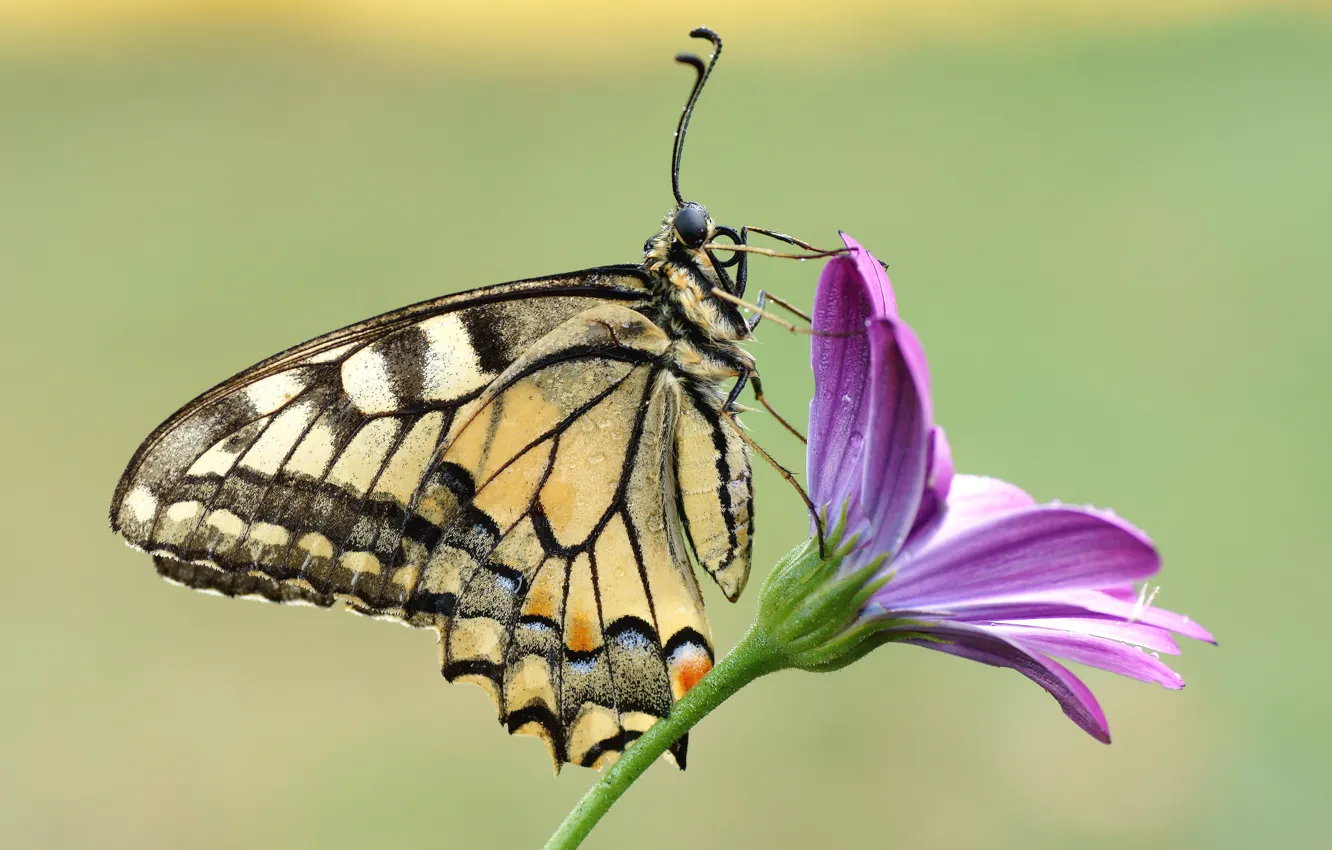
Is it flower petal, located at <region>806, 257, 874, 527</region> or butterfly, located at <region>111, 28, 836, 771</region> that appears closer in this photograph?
flower petal, located at <region>806, 257, 874, 527</region>

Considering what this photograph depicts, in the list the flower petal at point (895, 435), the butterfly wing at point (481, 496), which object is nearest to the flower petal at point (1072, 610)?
the flower petal at point (895, 435)

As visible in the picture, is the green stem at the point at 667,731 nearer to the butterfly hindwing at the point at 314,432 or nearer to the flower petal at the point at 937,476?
the flower petal at the point at 937,476

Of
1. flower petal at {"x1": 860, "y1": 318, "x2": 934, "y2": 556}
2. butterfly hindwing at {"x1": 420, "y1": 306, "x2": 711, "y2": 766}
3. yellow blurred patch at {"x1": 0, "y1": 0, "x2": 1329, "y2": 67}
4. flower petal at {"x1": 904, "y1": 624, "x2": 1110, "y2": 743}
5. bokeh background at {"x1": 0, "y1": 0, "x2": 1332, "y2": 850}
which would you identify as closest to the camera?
flower petal at {"x1": 860, "y1": 318, "x2": 934, "y2": 556}

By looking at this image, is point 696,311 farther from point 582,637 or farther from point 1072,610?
point 1072,610

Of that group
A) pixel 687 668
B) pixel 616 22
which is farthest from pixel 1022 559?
pixel 616 22

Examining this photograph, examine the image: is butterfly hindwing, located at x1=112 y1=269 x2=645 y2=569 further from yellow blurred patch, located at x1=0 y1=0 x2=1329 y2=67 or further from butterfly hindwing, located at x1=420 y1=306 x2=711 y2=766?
yellow blurred patch, located at x1=0 y1=0 x2=1329 y2=67

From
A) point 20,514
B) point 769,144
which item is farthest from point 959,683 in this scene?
point 769,144

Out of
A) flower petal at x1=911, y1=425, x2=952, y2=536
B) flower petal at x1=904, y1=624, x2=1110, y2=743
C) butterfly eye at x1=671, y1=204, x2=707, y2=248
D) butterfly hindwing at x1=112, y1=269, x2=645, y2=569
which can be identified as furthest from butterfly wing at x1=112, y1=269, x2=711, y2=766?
flower petal at x1=911, y1=425, x2=952, y2=536
